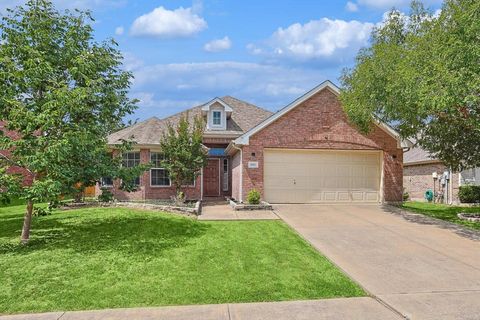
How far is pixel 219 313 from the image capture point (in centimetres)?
583

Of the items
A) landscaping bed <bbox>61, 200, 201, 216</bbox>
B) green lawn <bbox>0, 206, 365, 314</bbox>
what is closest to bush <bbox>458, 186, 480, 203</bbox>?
green lawn <bbox>0, 206, 365, 314</bbox>

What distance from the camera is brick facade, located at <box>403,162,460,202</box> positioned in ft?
71.9

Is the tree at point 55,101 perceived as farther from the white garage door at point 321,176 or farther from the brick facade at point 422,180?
the brick facade at point 422,180

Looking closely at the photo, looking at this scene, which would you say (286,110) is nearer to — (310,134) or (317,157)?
(310,134)

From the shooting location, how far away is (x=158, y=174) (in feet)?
67.0

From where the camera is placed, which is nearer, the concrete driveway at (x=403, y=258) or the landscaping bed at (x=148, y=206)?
the concrete driveway at (x=403, y=258)

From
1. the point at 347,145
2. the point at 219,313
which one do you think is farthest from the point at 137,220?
the point at 347,145

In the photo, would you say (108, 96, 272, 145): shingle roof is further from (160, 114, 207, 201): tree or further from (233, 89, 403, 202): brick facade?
(233, 89, 403, 202): brick facade

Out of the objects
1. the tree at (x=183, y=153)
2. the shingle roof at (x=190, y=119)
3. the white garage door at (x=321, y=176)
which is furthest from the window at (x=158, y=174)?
the white garage door at (x=321, y=176)

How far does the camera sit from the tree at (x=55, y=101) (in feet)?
30.1

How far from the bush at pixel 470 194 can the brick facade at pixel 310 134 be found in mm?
5367

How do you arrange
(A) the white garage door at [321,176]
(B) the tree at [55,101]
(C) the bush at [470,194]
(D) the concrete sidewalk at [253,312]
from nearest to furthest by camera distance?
(D) the concrete sidewalk at [253,312] < (B) the tree at [55,101] < (A) the white garage door at [321,176] < (C) the bush at [470,194]

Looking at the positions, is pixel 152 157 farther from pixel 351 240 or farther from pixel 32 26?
pixel 351 240

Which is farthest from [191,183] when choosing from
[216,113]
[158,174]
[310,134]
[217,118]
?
[310,134]
